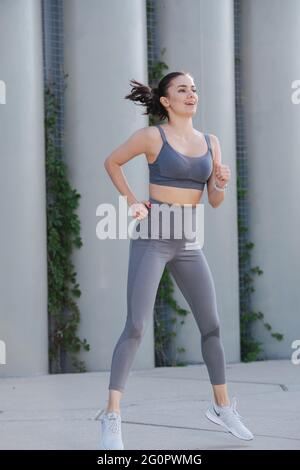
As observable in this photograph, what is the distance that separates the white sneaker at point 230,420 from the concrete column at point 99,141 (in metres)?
3.16

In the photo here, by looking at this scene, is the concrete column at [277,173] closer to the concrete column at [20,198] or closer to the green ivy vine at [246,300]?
the green ivy vine at [246,300]

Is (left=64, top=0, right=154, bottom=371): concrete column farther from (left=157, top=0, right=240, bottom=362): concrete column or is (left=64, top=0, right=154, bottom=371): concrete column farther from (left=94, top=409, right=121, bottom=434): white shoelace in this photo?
(left=94, top=409, right=121, bottom=434): white shoelace

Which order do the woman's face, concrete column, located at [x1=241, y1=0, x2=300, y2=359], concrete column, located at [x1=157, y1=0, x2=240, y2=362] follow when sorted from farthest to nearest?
concrete column, located at [x1=241, y1=0, x2=300, y2=359] → concrete column, located at [x1=157, y1=0, x2=240, y2=362] → the woman's face

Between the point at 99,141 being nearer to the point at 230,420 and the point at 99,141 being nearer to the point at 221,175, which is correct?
the point at 221,175

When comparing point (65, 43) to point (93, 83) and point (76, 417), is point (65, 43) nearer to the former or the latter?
point (93, 83)

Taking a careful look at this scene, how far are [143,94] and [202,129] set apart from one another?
3.45 m

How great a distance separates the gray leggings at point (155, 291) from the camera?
4.65 m

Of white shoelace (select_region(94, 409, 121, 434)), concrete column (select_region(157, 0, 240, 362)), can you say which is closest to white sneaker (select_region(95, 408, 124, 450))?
white shoelace (select_region(94, 409, 121, 434))

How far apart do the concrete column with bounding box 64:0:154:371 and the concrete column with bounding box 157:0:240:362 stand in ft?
2.12

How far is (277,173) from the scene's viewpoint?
8.96 metres

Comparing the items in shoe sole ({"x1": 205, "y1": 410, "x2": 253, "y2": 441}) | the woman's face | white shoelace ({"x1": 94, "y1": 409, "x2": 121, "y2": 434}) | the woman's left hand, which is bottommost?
shoe sole ({"x1": 205, "y1": 410, "x2": 253, "y2": 441})

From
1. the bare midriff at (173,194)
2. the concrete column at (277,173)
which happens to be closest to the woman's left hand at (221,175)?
the bare midriff at (173,194)

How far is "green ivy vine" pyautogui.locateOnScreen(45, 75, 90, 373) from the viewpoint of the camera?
804 centimetres

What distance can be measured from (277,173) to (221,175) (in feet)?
14.0
